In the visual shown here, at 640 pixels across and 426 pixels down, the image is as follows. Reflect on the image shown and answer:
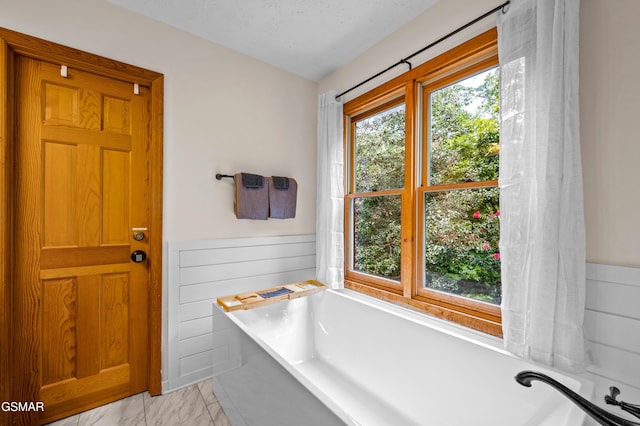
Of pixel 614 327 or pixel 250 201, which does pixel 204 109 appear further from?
pixel 614 327

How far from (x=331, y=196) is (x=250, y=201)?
69 centimetres

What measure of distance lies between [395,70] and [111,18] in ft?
6.34

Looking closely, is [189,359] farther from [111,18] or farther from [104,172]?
[111,18]

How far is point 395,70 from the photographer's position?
6.98ft

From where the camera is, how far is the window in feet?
5.48

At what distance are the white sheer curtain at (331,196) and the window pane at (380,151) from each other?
7.5 inches

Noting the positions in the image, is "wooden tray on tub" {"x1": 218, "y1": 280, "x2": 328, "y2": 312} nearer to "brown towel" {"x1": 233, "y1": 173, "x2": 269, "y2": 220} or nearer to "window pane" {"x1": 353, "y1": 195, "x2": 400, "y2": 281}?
"window pane" {"x1": 353, "y1": 195, "x2": 400, "y2": 281}

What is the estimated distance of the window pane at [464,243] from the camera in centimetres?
165

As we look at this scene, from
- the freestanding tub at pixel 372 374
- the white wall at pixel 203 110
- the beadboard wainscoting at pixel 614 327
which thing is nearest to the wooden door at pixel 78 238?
the white wall at pixel 203 110

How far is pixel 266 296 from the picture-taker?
7.20 ft

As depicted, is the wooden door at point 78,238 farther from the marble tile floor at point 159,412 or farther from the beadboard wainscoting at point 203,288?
the beadboard wainscoting at point 203,288

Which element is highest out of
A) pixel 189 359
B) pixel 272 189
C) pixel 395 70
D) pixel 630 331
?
pixel 395 70

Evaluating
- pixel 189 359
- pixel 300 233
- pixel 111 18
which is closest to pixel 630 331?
pixel 300 233

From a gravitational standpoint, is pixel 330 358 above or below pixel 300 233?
below
